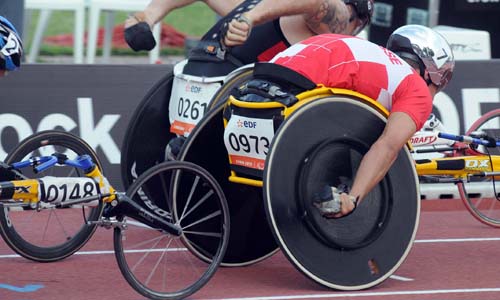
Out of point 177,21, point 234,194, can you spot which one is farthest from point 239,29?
point 177,21

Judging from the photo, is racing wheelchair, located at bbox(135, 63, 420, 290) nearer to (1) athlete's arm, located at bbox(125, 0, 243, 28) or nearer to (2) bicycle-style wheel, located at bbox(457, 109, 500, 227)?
(1) athlete's arm, located at bbox(125, 0, 243, 28)

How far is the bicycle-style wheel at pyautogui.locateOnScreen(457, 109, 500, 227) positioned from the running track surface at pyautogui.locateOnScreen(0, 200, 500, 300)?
0.55 meters

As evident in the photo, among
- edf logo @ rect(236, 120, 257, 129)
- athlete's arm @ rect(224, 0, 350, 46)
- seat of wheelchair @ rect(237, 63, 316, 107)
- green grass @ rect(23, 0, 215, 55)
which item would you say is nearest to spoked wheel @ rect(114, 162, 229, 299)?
edf logo @ rect(236, 120, 257, 129)

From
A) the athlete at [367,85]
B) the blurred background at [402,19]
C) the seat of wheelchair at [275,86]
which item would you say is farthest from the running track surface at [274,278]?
the blurred background at [402,19]

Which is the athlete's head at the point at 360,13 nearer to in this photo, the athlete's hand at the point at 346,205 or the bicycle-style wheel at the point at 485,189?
the bicycle-style wheel at the point at 485,189

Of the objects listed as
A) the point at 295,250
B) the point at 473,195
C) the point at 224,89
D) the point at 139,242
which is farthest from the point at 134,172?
the point at 473,195

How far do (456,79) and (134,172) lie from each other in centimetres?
341

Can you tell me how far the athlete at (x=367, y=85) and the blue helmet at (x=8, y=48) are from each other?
1.52 metres

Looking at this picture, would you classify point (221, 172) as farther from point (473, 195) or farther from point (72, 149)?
point (473, 195)

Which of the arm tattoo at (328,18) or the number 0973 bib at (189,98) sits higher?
the arm tattoo at (328,18)

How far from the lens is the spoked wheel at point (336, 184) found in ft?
24.5

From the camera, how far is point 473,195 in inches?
420

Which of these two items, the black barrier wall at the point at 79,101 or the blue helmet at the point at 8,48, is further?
the black barrier wall at the point at 79,101

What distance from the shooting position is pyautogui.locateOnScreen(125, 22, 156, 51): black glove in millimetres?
9016
